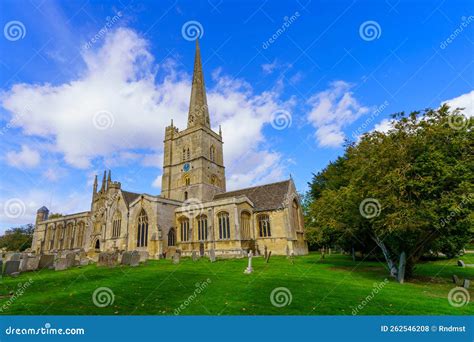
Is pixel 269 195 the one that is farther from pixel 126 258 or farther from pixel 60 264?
pixel 60 264

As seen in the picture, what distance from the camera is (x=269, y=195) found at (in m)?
30.9

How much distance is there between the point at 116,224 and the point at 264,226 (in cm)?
2076

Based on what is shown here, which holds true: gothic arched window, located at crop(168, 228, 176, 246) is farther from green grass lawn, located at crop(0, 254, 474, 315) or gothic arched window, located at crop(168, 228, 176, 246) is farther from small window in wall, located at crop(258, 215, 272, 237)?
green grass lawn, located at crop(0, 254, 474, 315)

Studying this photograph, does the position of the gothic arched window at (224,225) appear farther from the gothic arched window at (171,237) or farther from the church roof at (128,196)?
the church roof at (128,196)

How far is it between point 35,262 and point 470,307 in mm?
23921
